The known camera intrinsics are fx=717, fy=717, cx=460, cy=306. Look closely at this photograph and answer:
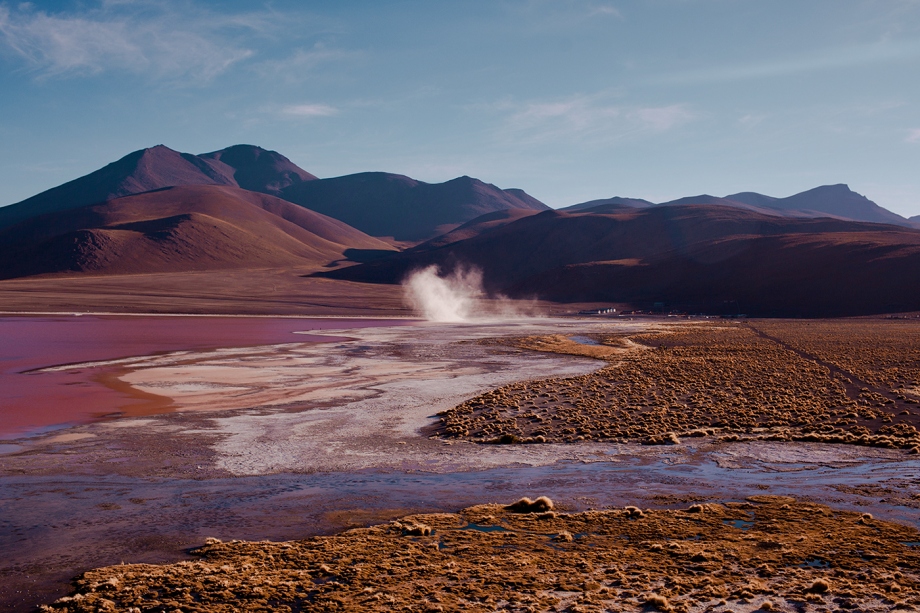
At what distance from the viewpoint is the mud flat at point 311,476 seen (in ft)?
→ 42.4

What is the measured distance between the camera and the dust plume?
343ft

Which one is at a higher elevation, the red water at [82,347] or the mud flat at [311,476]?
the red water at [82,347]

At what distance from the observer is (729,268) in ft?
448

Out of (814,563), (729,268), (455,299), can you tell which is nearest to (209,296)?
(455,299)

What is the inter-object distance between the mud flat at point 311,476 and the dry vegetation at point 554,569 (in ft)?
1.96

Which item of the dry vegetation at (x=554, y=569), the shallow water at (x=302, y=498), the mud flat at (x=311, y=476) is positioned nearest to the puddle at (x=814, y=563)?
the dry vegetation at (x=554, y=569)

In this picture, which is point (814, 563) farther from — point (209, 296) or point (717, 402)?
point (209, 296)

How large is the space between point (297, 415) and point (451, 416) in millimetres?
5431

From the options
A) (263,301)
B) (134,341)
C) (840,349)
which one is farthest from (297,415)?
(263,301)

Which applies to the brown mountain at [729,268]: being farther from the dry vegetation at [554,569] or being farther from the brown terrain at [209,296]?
the dry vegetation at [554,569]

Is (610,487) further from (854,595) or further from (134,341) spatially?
(134,341)

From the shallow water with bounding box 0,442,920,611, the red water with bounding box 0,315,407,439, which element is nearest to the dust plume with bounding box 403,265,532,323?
the red water with bounding box 0,315,407,439

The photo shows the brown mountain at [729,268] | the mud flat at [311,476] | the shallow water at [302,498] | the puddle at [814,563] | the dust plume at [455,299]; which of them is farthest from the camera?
the brown mountain at [729,268]

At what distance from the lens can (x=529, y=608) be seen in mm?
9531
